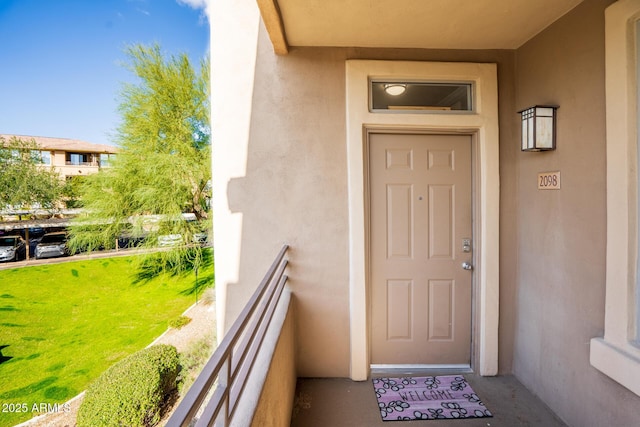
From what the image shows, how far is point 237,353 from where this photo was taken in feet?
3.44

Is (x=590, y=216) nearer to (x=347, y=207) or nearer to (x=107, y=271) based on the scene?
(x=347, y=207)

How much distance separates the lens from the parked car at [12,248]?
16.1m

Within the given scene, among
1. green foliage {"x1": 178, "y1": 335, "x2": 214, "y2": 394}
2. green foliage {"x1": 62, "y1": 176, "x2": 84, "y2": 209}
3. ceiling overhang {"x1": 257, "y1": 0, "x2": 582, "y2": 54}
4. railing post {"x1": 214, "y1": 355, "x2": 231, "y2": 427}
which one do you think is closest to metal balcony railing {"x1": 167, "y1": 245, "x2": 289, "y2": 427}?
railing post {"x1": 214, "y1": 355, "x2": 231, "y2": 427}

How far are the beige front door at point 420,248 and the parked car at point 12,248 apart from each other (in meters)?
22.0

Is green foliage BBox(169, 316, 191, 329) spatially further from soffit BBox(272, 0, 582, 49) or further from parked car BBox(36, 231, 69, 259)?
soffit BBox(272, 0, 582, 49)

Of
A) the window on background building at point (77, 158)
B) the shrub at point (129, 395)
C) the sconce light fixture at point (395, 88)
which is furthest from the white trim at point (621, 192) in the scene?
the window on background building at point (77, 158)

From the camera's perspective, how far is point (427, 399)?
6.77ft

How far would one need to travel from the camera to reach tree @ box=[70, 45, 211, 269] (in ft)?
44.1

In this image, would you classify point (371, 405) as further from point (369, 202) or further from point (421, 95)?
point (421, 95)

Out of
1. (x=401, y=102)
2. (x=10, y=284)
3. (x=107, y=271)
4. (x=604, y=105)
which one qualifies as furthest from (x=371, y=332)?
(x=10, y=284)

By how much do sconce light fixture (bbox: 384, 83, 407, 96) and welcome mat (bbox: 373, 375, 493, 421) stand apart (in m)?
2.23

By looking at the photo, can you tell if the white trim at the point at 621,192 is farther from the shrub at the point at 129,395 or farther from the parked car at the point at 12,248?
the parked car at the point at 12,248

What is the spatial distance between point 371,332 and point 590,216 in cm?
163

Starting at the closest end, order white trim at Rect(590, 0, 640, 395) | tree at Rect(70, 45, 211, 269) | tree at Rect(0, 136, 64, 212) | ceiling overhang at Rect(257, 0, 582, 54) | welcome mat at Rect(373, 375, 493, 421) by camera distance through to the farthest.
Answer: white trim at Rect(590, 0, 640, 395) → ceiling overhang at Rect(257, 0, 582, 54) → welcome mat at Rect(373, 375, 493, 421) → tree at Rect(70, 45, 211, 269) → tree at Rect(0, 136, 64, 212)
